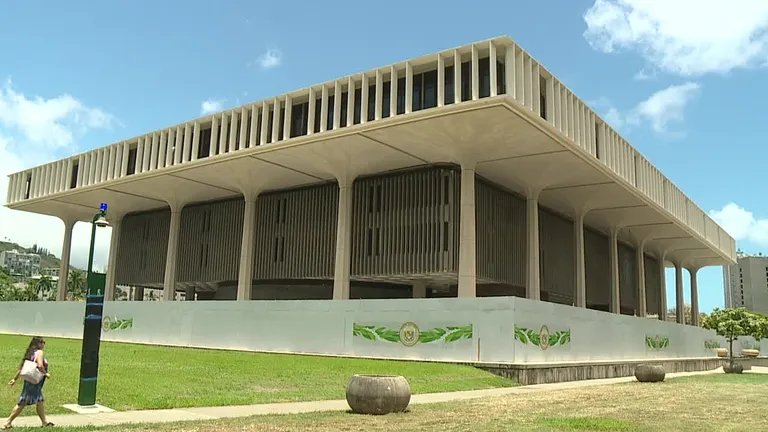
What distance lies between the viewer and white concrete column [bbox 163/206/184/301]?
157 feet

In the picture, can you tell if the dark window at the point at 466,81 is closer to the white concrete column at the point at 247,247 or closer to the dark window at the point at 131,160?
the white concrete column at the point at 247,247

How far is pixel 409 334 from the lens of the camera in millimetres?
26938

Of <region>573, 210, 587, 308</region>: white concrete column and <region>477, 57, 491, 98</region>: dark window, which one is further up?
<region>477, 57, 491, 98</region>: dark window

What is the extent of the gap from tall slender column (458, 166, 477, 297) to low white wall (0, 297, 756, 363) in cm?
540

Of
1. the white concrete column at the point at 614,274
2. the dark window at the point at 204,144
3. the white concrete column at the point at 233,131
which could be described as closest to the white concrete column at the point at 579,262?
the white concrete column at the point at 614,274

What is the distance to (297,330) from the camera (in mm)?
30734

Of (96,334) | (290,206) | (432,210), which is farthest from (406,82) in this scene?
(96,334)

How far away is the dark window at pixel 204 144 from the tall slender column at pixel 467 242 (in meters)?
16.4

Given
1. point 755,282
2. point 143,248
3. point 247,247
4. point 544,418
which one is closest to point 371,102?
point 247,247

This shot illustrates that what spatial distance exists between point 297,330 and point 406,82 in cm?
1228

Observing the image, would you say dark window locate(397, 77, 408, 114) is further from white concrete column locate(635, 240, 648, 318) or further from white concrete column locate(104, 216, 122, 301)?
white concrete column locate(635, 240, 648, 318)

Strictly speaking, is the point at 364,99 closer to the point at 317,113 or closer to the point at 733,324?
the point at 317,113

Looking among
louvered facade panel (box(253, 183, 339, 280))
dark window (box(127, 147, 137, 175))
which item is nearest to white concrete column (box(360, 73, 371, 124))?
louvered facade panel (box(253, 183, 339, 280))

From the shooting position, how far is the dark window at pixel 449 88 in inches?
1180
